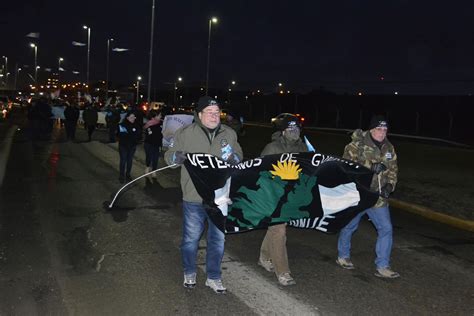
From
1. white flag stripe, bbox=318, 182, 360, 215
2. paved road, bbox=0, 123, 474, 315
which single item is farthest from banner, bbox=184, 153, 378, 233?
paved road, bbox=0, 123, 474, 315

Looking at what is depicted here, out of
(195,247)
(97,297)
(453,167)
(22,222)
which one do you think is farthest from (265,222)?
(453,167)

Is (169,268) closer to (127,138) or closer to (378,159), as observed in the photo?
(378,159)

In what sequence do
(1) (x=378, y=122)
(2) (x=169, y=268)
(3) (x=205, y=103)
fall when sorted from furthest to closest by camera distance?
(2) (x=169, y=268)
(1) (x=378, y=122)
(3) (x=205, y=103)

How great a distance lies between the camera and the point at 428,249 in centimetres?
742

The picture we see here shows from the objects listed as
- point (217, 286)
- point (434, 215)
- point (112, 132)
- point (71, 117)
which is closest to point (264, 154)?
point (217, 286)

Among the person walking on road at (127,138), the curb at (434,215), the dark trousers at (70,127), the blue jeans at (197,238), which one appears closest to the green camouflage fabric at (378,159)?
the blue jeans at (197,238)

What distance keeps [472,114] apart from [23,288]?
129 feet

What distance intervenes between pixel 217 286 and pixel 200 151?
1369 mm

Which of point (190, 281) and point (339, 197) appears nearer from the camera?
point (190, 281)

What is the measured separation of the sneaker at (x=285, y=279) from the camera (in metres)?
5.57

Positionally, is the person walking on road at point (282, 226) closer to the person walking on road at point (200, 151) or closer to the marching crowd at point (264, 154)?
the marching crowd at point (264, 154)

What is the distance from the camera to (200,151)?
5.14 metres

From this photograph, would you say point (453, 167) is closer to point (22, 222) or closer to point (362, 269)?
point (362, 269)

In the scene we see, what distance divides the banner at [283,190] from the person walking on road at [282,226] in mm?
126
